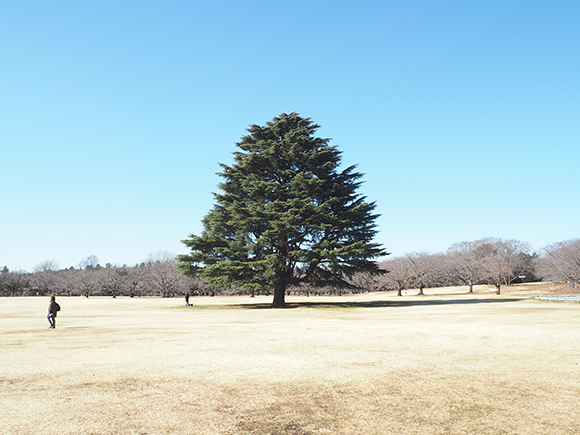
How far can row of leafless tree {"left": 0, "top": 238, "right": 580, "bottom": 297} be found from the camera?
71438 mm

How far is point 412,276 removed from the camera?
73.4 m

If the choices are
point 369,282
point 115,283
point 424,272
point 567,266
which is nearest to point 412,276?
point 424,272

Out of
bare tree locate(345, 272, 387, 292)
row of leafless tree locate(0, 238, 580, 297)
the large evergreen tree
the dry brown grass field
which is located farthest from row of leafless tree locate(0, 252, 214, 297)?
the dry brown grass field

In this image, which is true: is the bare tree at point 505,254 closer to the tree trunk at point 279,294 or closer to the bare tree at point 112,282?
the tree trunk at point 279,294

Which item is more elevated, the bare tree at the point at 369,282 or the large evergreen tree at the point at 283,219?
the large evergreen tree at the point at 283,219

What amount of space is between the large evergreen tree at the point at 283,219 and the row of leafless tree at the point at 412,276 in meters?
31.4

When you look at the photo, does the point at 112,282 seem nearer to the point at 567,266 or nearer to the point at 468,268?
the point at 468,268

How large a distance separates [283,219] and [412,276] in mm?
47415

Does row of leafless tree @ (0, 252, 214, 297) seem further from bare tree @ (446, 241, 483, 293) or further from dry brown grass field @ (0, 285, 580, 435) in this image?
dry brown grass field @ (0, 285, 580, 435)

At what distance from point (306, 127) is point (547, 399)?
34900 mm

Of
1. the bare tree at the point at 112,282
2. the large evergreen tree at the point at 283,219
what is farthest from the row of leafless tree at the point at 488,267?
the bare tree at the point at 112,282

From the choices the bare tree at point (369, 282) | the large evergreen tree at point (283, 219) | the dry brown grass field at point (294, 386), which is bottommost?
the bare tree at point (369, 282)

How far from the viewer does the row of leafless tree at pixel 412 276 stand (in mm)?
71438

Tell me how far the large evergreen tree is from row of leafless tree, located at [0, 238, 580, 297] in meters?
31.4
